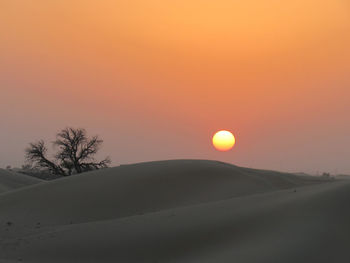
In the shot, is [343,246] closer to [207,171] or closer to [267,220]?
[267,220]

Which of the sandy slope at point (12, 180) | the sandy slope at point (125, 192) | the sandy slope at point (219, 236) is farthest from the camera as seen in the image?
the sandy slope at point (12, 180)

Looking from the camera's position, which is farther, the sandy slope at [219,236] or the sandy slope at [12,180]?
the sandy slope at [12,180]

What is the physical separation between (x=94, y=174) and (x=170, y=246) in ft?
30.5

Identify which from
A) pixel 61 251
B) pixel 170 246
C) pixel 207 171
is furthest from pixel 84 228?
pixel 207 171

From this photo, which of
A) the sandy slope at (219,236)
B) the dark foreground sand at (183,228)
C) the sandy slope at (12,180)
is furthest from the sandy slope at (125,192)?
the sandy slope at (12,180)

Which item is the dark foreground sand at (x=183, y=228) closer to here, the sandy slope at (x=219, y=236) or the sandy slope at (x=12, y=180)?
the sandy slope at (x=219, y=236)

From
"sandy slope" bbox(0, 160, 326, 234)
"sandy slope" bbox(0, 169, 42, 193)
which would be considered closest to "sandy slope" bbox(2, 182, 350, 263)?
"sandy slope" bbox(0, 160, 326, 234)

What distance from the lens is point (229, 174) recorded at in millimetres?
14539

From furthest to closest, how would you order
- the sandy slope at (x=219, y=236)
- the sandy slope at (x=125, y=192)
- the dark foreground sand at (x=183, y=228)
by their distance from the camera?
the sandy slope at (x=125, y=192)
the dark foreground sand at (x=183, y=228)
the sandy slope at (x=219, y=236)

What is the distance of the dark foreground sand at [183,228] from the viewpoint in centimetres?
624

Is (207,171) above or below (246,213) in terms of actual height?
above

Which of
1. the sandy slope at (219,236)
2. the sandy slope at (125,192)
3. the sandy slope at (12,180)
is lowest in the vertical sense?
the sandy slope at (219,236)

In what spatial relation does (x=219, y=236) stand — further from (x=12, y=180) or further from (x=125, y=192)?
(x=12, y=180)

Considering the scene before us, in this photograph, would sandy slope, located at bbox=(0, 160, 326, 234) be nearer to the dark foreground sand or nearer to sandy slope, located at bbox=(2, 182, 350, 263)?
the dark foreground sand
